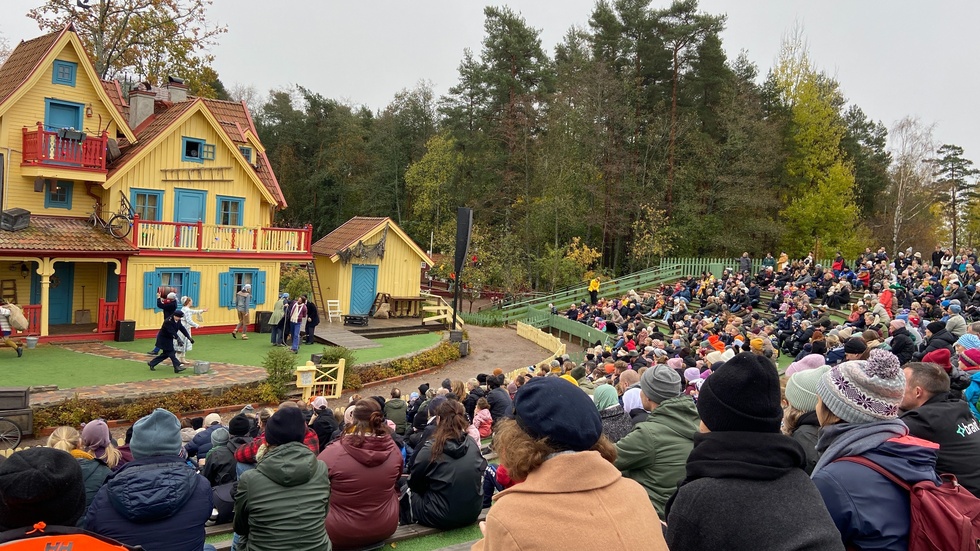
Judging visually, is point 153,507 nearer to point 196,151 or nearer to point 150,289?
point 150,289

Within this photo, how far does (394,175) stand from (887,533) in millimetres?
47159

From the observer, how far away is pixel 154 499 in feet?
12.7

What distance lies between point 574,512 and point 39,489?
2.46 metres

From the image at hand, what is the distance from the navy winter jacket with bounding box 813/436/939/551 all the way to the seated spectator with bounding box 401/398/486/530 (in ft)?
10.2

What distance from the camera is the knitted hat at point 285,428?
4.50 m

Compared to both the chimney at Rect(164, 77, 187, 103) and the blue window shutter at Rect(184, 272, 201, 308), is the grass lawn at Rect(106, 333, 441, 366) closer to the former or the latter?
the blue window shutter at Rect(184, 272, 201, 308)

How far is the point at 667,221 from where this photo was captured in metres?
37.9

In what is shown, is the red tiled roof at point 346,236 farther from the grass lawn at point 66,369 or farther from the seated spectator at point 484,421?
the seated spectator at point 484,421

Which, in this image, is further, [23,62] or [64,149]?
[23,62]

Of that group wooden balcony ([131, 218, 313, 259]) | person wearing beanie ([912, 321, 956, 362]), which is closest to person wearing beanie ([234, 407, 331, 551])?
person wearing beanie ([912, 321, 956, 362])

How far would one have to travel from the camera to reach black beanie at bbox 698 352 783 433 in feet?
7.87

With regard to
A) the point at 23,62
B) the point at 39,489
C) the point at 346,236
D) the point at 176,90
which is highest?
the point at 176,90

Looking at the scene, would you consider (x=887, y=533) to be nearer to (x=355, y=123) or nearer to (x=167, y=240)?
(x=167, y=240)

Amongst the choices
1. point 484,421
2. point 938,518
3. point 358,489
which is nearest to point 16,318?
point 484,421
